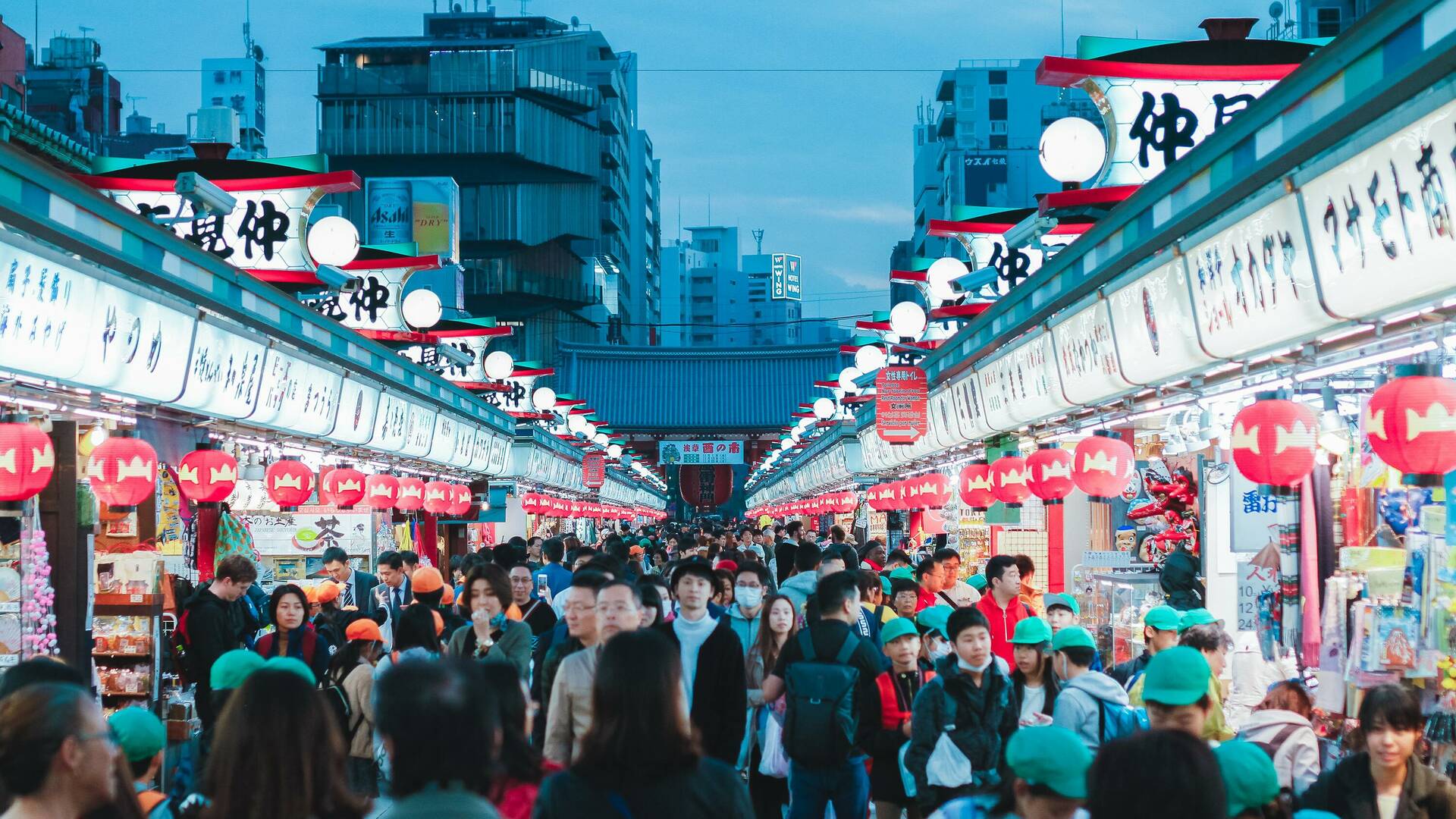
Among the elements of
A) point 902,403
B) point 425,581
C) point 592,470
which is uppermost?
point 902,403

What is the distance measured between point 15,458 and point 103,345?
3.14 ft

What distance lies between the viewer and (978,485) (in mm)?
15727

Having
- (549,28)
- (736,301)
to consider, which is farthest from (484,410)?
(736,301)

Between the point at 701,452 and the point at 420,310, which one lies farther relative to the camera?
the point at 701,452

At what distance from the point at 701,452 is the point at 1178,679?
5360cm

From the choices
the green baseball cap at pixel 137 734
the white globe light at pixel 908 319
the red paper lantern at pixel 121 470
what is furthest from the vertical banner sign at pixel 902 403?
the green baseball cap at pixel 137 734

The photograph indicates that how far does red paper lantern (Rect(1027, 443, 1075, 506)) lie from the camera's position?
1304 cm

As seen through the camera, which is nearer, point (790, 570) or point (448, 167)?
point (790, 570)

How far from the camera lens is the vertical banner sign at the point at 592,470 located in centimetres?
4378

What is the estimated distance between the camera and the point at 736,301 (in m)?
148

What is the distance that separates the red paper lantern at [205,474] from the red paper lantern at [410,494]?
724 centimetres

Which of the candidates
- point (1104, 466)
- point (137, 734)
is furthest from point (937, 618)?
point (137, 734)

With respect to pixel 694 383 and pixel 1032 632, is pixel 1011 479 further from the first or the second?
pixel 694 383

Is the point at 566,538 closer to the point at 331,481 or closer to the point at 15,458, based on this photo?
the point at 331,481
